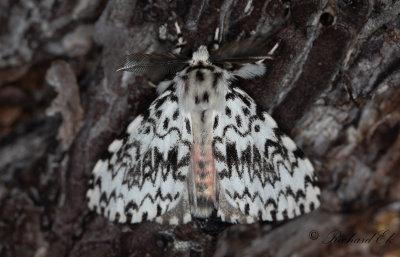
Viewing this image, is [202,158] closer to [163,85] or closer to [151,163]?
[151,163]

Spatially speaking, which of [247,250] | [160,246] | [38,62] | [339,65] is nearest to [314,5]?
[339,65]

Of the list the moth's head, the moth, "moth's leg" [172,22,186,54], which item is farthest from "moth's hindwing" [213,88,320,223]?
"moth's leg" [172,22,186,54]

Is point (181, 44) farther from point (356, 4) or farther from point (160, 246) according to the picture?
point (160, 246)

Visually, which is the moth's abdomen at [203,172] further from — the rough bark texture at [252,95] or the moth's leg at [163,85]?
the moth's leg at [163,85]

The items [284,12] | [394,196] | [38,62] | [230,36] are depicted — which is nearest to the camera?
[394,196]

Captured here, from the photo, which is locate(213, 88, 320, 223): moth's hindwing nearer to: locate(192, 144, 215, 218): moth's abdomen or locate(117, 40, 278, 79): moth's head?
locate(192, 144, 215, 218): moth's abdomen

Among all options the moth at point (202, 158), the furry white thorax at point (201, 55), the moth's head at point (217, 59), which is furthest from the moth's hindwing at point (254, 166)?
the furry white thorax at point (201, 55)

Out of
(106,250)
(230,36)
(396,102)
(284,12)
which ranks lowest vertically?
(106,250)

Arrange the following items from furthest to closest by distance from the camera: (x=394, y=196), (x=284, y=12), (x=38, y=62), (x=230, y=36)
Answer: (x=38, y=62) < (x=230, y=36) < (x=284, y=12) < (x=394, y=196)
